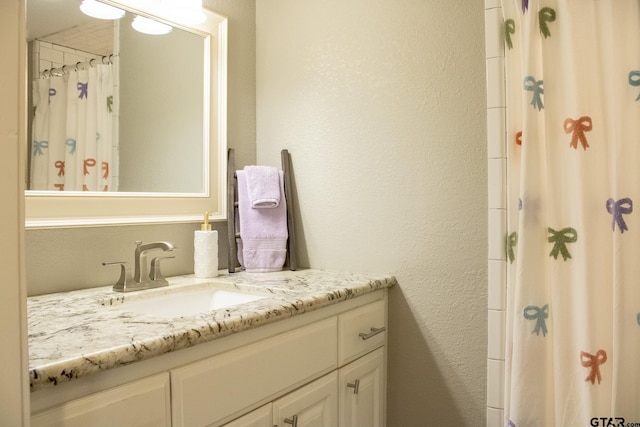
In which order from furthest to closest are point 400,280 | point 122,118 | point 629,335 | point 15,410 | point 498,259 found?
1. point 400,280
2. point 122,118
3. point 498,259
4. point 629,335
5. point 15,410

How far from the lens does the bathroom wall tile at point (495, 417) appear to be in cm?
135

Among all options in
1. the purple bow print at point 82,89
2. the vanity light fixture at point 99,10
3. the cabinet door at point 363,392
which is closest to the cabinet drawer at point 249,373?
the cabinet door at point 363,392

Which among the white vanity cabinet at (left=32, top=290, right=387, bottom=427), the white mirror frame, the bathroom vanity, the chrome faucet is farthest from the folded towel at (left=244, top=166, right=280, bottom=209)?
the white vanity cabinet at (left=32, top=290, right=387, bottom=427)

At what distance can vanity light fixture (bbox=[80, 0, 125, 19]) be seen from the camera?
1375mm

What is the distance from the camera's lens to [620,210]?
43.8 inches

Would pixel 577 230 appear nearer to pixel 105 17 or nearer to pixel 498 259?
pixel 498 259

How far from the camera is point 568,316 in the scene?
3.91 ft

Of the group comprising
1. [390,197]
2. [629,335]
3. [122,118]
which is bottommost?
[629,335]

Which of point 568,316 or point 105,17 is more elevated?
point 105,17

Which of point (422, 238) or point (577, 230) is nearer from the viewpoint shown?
point (577, 230)

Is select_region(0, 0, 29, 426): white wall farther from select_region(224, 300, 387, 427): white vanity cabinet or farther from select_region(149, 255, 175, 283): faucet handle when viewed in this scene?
select_region(149, 255, 175, 283): faucet handle

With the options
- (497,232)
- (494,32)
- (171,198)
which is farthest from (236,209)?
(494,32)

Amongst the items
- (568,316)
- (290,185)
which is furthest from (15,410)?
(290,185)

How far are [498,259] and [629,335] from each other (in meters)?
0.37
